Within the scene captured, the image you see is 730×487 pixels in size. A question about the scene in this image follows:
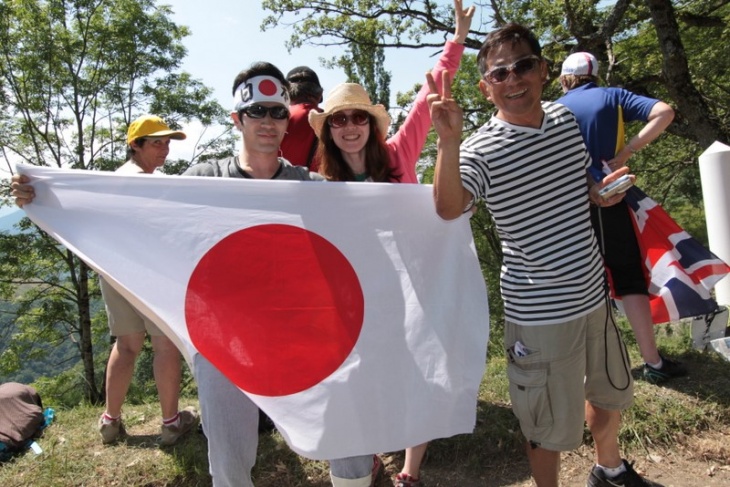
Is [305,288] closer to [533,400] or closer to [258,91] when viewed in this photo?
[258,91]

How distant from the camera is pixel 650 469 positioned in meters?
2.88

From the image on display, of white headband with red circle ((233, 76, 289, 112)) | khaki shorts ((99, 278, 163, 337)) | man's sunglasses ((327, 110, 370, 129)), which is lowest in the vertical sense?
khaki shorts ((99, 278, 163, 337))

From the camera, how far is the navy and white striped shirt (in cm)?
209

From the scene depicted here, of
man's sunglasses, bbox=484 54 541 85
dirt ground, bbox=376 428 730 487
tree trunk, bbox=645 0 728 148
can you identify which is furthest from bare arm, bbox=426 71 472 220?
tree trunk, bbox=645 0 728 148

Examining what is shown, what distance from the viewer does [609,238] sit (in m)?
3.24

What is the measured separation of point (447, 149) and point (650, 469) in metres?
2.30

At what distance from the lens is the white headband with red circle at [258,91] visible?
86.7 inches

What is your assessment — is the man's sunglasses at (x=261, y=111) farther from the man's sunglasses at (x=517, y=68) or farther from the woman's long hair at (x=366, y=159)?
the man's sunglasses at (x=517, y=68)

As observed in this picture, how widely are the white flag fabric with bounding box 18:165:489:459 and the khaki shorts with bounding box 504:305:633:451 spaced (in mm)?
209

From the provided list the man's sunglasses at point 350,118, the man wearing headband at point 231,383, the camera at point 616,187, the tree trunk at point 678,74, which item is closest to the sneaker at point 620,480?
the man wearing headband at point 231,383

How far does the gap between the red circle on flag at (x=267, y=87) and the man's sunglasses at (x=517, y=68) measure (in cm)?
93

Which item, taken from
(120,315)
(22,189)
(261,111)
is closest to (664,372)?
(261,111)

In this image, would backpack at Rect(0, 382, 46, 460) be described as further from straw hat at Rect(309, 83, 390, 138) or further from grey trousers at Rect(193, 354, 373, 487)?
straw hat at Rect(309, 83, 390, 138)

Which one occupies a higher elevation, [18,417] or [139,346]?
[139,346]
